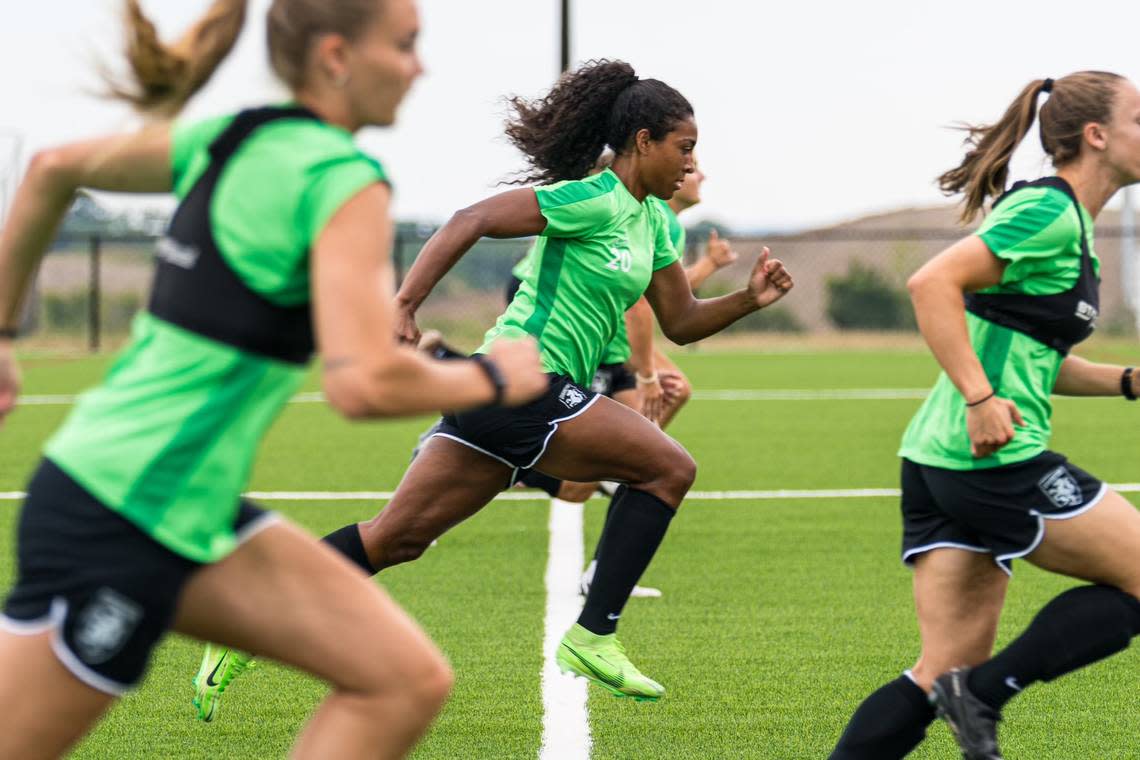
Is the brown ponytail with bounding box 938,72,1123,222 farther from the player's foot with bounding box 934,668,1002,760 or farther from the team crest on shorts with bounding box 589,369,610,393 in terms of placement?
the team crest on shorts with bounding box 589,369,610,393

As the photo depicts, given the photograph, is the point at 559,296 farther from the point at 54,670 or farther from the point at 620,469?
the point at 54,670

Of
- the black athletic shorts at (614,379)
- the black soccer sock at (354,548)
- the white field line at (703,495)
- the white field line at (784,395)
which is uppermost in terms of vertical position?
the black soccer sock at (354,548)

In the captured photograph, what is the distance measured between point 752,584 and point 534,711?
2480 millimetres

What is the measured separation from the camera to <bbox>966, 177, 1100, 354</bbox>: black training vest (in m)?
3.90

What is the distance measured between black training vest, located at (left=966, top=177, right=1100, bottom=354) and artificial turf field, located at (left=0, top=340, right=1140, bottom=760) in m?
1.44

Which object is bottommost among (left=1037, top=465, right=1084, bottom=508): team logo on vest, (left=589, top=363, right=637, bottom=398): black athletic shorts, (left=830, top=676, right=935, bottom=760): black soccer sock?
(left=589, top=363, right=637, bottom=398): black athletic shorts

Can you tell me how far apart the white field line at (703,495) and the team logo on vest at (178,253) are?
754 centimetres

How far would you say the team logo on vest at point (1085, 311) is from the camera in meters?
3.93

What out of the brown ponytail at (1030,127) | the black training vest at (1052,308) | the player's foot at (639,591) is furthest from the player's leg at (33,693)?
the player's foot at (639,591)

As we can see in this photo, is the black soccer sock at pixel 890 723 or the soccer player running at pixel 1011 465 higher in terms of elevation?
the soccer player running at pixel 1011 465

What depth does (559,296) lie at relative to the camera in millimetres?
5215

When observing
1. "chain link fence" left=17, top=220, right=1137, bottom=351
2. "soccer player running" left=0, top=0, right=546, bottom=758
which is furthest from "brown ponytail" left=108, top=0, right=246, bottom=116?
"chain link fence" left=17, top=220, right=1137, bottom=351

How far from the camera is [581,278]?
17.1 ft

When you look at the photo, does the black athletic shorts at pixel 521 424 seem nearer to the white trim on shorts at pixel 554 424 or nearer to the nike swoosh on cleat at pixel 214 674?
the white trim on shorts at pixel 554 424
